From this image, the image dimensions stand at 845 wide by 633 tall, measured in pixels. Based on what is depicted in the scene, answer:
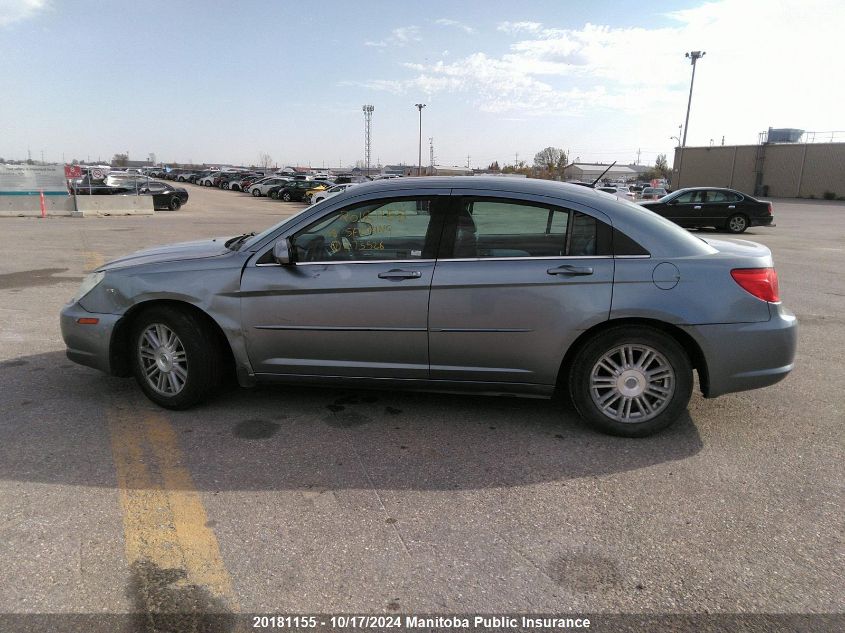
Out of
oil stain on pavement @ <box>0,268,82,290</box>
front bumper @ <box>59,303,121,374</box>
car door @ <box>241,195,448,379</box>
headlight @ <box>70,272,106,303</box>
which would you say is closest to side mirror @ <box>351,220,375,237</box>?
car door @ <box>241,195,448,379</box>

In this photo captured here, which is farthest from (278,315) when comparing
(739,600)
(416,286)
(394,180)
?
(739,600)

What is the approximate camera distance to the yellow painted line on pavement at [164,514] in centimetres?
265

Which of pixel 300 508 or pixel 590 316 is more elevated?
pixel 590 316

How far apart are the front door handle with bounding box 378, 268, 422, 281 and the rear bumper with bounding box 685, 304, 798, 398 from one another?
1719mm

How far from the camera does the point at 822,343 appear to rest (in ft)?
20.9

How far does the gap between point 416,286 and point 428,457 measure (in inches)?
42.1

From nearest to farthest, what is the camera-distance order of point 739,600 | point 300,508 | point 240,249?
point 739,600 → point 300,508 → point 240,249

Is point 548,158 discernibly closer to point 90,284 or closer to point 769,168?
point 769,168

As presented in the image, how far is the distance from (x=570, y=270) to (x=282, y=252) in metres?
1.84

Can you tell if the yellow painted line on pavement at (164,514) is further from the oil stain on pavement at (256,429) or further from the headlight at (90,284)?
the headlight at (90,284)

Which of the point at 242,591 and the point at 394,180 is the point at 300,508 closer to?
the point at 242,591

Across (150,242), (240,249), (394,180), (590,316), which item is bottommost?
A: (150,242)

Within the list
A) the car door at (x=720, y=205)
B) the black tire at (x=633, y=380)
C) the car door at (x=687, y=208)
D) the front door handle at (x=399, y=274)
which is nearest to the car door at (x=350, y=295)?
the front door handle at (x=399, y=274)

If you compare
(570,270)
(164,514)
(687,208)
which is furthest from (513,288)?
(687,208)
